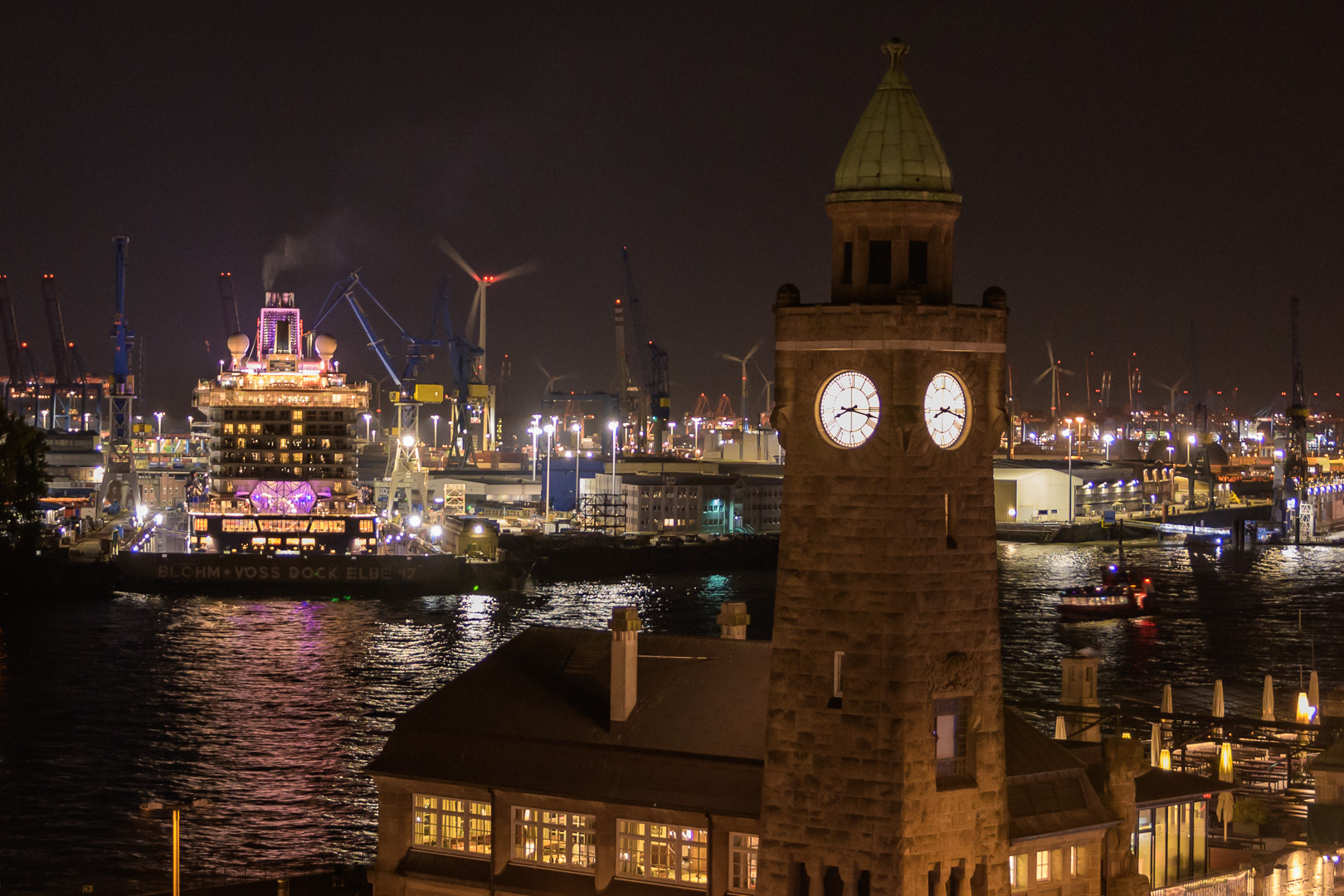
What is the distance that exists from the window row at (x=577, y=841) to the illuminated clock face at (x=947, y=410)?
4085 millimetres

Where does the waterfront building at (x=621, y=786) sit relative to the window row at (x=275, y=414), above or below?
below

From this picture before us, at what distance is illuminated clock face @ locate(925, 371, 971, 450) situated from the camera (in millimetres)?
12477

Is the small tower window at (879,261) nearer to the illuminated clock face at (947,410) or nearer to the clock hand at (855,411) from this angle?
the illuminated clock face at (947,410)

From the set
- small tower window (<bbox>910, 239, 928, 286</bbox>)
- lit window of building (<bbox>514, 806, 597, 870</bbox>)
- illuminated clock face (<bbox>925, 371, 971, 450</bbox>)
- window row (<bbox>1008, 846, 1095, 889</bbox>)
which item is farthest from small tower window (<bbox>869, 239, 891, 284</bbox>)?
lit window of building (<bbox>514, 806, 597, 870</bbox>)

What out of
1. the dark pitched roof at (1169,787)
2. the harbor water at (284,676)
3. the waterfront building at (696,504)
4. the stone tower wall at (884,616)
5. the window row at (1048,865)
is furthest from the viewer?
the waterfront building at (696,504)

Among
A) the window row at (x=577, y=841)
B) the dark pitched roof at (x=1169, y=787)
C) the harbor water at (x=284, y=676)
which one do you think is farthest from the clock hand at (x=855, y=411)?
the harbor water at (x=284, y=676)

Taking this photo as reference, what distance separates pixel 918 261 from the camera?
1269 centimetres

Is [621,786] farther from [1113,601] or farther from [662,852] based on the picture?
[1113,601]

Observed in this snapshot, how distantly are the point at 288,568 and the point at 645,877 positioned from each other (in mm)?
85192

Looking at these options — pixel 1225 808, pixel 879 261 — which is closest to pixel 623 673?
pixel 879 261

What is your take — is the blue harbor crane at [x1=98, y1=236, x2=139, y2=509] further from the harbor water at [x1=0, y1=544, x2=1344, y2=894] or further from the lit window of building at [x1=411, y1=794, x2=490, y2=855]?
the lit window of building at [x1=411, y1=794, x2=490, y2=855]

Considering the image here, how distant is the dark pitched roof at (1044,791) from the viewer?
14906 mm

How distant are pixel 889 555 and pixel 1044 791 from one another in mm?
4166

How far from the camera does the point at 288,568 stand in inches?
3831
